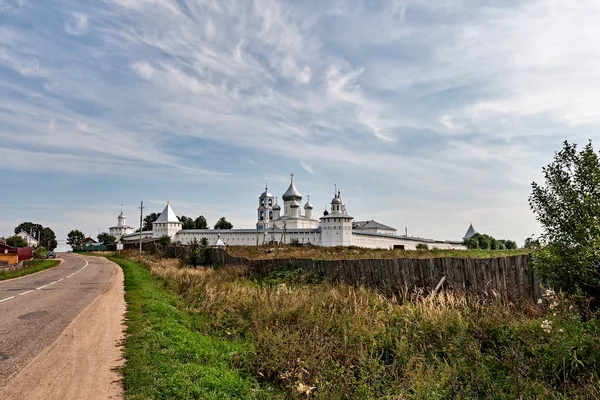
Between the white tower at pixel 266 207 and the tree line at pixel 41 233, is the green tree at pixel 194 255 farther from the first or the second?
the tree line at pixel 41 233

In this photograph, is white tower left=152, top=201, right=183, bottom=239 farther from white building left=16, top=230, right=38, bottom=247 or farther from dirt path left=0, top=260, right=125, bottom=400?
dirt path left=0, top=260, right=125, bottom=400

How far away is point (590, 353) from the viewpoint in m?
6.48

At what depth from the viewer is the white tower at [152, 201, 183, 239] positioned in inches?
4190

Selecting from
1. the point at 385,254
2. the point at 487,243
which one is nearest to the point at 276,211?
the point at 487,243

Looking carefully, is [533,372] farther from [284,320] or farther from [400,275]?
[400,275]

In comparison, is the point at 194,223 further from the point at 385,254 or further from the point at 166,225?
the point at 385,254

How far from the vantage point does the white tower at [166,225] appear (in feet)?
349

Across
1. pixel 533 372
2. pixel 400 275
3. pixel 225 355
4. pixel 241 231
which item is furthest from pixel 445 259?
pixel 241 231

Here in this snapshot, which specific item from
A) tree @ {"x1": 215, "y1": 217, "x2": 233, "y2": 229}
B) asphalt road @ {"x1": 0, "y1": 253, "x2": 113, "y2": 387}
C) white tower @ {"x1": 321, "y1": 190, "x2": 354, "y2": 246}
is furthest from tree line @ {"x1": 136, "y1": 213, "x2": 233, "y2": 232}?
asphalt road @ {"x1": 0, "y1": 253, "x2": 113, "y2": 387}

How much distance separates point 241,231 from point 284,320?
302ft

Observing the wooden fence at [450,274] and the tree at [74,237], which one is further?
the tree at [74,237]

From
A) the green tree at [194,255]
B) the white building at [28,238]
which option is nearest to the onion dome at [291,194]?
the white building at [28,238]

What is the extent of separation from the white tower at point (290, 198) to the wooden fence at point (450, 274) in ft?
334

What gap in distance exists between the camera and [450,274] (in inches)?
460
